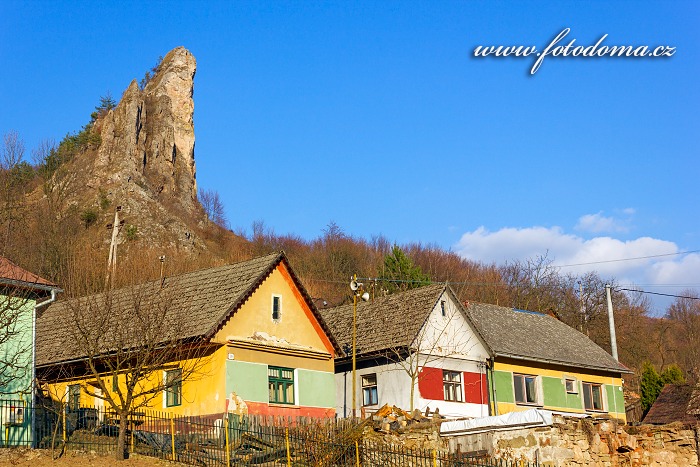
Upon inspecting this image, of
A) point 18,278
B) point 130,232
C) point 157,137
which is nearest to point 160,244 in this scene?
A: point 130,232

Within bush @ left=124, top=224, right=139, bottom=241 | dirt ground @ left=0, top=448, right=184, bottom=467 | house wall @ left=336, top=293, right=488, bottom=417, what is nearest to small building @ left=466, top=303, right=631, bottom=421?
house wall @ left=336, top=293, right=488, bottom=417

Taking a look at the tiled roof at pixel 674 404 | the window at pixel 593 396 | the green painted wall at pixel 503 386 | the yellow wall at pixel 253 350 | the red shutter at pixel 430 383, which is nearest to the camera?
the yellow wall at pixel 253 350

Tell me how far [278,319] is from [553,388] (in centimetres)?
1688

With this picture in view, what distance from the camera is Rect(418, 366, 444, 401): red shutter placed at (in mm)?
38272

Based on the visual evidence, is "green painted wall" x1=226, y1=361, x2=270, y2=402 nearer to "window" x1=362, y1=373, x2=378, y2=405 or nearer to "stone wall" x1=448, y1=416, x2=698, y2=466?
"window" x1=362, y1=373, x2=378, y2=405

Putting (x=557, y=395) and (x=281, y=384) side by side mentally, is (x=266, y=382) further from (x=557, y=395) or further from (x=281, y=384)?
(x=557, y=395)

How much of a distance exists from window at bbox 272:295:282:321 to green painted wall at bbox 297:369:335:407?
2.30 metres

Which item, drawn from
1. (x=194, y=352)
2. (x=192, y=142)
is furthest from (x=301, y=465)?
(x=192, y=142)

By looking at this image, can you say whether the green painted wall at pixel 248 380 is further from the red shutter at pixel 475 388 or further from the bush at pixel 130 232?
the bush at pixel 130 232

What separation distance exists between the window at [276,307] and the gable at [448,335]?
6.63 m

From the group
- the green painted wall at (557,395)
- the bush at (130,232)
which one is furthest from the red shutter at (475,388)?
the bush at (130,232)

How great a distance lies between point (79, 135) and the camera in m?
109

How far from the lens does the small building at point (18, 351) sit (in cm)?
2709

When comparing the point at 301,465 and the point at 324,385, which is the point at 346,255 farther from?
the point at 301,465
